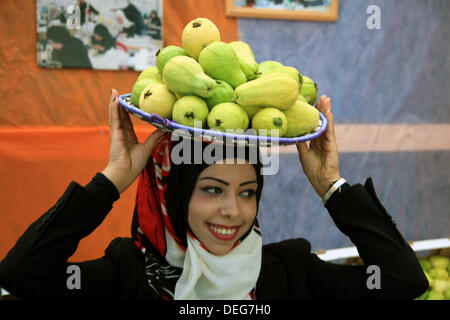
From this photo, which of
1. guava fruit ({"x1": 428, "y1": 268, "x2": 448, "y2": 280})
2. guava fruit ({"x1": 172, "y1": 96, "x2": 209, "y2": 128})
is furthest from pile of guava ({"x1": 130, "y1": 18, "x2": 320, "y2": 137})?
guava fruit ({"x1": 428, "y1": 268, "x2": 448, "y2": 280})

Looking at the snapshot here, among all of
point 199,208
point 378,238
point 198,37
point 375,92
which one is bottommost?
point 378,238

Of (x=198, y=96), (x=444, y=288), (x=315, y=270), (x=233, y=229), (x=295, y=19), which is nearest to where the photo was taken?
(x=198, y=96)

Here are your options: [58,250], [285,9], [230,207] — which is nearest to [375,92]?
[285,9]

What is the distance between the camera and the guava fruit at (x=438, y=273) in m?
2.27

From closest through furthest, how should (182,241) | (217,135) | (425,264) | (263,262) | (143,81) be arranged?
1. (217,135)
2. (143,81)
3. (182,241)
4. (263,262)
5. (425,264)

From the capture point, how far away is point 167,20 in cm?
219

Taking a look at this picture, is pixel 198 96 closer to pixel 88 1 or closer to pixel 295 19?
pixel 88 1

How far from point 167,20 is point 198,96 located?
140 cm

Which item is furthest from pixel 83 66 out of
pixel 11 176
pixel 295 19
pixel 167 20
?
pixel 295 19

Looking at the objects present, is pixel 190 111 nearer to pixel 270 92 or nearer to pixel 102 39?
pixel 270 92

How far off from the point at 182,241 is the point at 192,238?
4cm

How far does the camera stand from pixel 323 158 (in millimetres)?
1263

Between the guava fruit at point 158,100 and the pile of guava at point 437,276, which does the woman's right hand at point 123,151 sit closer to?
the guava fruit at point 158,100

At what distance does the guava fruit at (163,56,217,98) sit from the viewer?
0.92 metres
